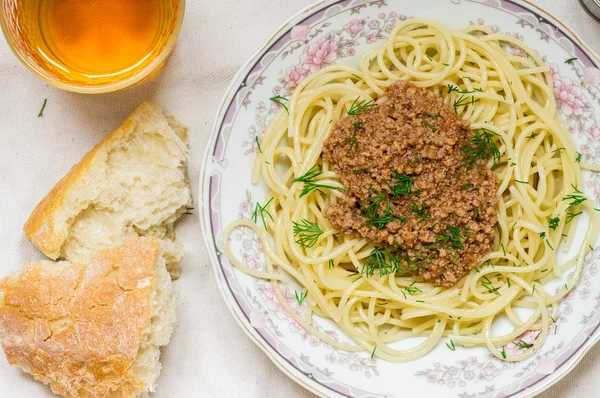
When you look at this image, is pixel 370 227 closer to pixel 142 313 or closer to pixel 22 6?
pixel 142 313

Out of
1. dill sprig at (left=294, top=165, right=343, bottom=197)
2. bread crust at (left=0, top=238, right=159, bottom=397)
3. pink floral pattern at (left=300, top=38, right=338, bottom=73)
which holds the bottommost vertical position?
bread crust at (left=0, top=238, right=159, bottom=397)

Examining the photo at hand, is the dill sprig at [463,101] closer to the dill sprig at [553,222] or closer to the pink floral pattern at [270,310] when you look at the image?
the dill sprig at [553,222]

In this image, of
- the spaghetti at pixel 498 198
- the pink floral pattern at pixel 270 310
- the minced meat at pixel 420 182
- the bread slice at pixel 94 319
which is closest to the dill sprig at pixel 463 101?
the spaghetti at pixel 498 198

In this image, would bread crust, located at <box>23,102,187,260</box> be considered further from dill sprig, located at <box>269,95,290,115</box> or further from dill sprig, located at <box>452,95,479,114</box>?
dill sprig, located at <box>452,95,479,114</box>

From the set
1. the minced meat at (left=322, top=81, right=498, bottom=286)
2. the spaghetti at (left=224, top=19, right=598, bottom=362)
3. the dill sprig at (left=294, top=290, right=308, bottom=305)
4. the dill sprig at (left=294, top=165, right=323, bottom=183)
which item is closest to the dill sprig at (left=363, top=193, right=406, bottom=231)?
the minced meat at (left=322, top=81, right=498, bottom=286)

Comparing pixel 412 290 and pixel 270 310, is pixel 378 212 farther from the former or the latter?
pixel 270 310

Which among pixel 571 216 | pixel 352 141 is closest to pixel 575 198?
pixel 571 216

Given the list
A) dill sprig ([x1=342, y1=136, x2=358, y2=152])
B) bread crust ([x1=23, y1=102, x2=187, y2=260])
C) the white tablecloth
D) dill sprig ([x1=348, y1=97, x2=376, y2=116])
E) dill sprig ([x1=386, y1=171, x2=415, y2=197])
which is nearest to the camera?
dill sprig ([x1=386, y1=171, x2=415, y2=197])
